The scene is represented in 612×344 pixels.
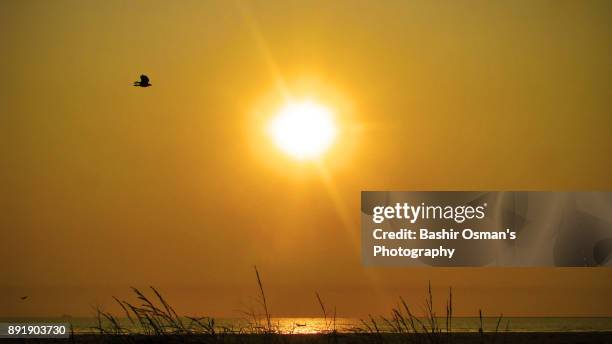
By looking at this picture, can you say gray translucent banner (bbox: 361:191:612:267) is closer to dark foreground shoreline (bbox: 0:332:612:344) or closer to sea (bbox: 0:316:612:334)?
sea (bbox: 0:316:612:334)

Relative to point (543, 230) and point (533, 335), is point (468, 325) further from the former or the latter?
point (543, 230)

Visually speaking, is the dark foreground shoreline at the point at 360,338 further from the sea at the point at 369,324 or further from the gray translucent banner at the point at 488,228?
the gray translucent banner at the point at 488,228

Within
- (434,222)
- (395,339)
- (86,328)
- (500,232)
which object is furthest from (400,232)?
(86,328)

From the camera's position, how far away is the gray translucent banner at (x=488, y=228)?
3.93 metres

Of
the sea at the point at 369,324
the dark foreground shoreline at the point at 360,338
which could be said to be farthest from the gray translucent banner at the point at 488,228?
the dark foreground shoreline at the point at 360,338

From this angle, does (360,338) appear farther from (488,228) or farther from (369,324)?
(488,228)

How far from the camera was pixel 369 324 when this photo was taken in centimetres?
350

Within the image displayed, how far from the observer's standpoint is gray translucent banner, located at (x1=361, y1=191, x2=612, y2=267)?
3.93 m

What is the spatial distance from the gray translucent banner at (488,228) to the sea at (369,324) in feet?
1.22

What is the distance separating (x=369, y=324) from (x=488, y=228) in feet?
3.32

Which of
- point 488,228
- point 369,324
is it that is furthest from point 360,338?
point 488,228

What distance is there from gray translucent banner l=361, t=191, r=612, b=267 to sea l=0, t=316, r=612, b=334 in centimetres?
37

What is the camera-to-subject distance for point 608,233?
159 inches

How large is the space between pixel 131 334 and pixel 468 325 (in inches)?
65.2
